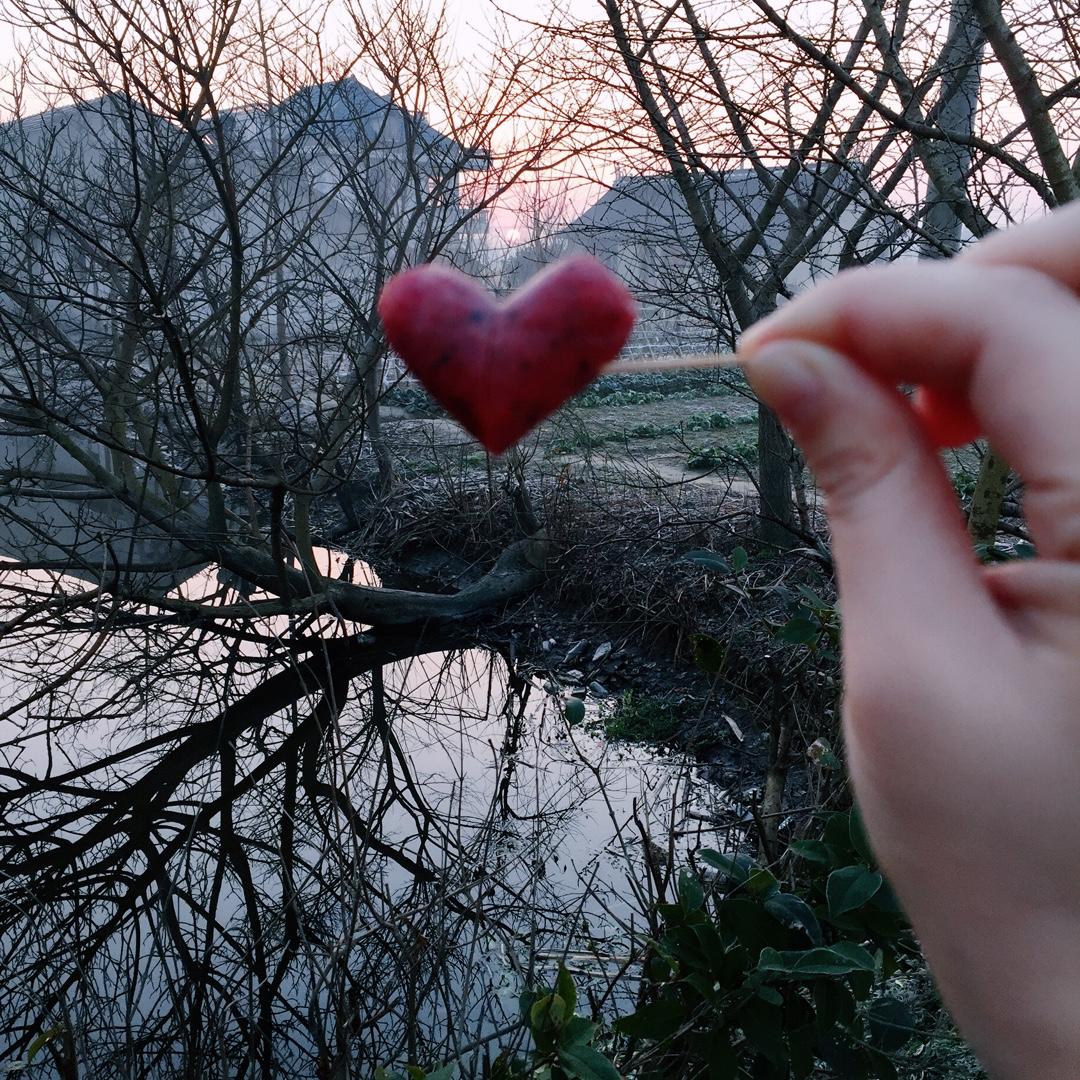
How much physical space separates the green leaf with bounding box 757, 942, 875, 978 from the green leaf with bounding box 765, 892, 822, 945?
59mm

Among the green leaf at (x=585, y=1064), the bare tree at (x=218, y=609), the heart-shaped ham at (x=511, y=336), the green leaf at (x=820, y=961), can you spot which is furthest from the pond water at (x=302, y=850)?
the heart-shaped ham at (x=511, y=336)

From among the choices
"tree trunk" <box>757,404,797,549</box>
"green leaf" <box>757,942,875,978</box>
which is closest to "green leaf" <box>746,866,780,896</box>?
"green leaf" <box>757,942,875,978</box>

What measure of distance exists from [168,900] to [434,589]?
395 centimetres

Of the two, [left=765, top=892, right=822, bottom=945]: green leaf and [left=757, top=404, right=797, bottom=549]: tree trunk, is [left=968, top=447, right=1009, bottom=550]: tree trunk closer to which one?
[left=765, top=892, right=822, bottom=945]: green leaf

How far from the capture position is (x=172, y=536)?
4895 mm

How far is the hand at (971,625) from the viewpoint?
49 cm

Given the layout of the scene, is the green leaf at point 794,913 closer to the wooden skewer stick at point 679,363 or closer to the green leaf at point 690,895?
the green leaf at point 690,895

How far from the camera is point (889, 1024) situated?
138cm

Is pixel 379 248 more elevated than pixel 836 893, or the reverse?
pixel 379 248

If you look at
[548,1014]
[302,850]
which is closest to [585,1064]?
[548,1014]

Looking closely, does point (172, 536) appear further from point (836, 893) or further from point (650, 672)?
point (836, 893)

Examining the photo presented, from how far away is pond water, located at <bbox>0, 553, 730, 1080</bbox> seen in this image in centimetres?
258

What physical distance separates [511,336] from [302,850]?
10.3ft

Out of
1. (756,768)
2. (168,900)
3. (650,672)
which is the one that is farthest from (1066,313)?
(650,672)
